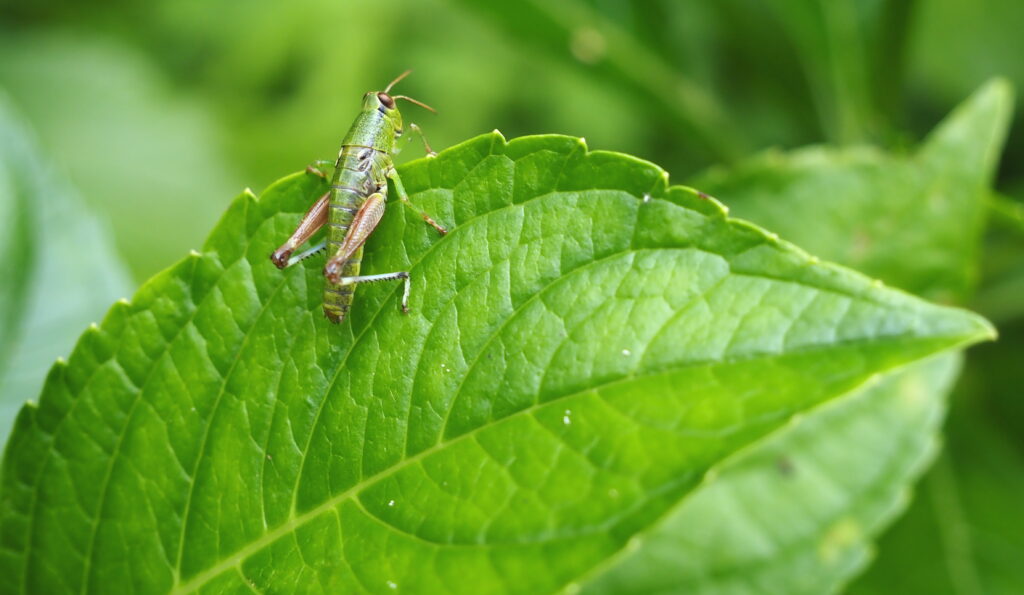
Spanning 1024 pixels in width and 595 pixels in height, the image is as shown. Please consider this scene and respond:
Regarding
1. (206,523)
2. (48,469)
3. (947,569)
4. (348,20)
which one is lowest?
(947,569)

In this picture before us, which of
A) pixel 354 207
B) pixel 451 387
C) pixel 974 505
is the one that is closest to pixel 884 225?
pixel 974 505

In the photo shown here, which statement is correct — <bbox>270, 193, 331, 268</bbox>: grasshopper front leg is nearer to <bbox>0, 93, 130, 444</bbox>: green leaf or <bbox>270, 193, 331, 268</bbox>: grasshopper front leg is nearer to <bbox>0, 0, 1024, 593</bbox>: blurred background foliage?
<bbox>0, 93, 130, 444</bbox>: green leaf

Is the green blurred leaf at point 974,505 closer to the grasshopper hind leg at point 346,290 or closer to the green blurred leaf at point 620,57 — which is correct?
the green blurred leaf at point 620,57

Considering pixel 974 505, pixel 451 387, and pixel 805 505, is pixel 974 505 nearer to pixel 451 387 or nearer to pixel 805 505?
pixel 805 505

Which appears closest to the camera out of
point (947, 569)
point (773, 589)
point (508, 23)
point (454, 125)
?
point (773, 589)

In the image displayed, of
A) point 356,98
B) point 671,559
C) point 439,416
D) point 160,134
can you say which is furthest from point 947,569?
point 160,134

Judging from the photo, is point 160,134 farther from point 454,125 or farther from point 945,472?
point 945,472
